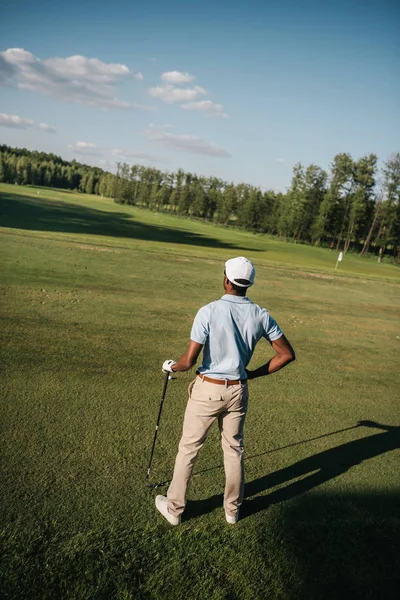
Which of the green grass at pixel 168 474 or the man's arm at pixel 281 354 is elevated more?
the man's arm at pixel 281 354

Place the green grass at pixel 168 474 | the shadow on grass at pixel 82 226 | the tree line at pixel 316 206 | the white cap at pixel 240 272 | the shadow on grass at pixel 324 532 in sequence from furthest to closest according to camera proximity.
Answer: the tree line at pixel 316 206 < the shadow on grass at pixel 82 226 < the white cap at pixel 240 272 < the shadow on grass at pixel 324 532 < the green grass at pixel 168 474

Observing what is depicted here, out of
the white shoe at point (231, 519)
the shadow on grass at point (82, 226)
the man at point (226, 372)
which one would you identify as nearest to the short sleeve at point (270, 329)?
the man at point (226, 372)

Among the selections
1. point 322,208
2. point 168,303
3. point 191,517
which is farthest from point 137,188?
point 191,517

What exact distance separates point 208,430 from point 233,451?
0.33 metres

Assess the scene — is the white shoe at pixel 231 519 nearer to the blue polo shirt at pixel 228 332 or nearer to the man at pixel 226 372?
the man at pixel 226 372

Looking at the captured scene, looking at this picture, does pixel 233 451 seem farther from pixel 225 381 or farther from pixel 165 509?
pixel 165 509

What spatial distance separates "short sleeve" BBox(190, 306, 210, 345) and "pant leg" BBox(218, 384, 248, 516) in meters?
0.63

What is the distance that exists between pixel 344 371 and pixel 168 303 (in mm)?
6027

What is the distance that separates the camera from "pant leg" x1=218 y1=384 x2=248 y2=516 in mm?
4066

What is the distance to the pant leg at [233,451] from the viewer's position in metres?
4.07

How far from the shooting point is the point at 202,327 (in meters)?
3.92

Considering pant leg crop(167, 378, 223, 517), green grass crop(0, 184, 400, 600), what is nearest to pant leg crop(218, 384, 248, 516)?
pant leg crop(167, 378, 223, 517)

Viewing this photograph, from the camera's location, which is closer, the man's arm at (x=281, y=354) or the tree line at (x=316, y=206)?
the man's arm at (x=281, y=354)

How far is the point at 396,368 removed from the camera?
1009cm
